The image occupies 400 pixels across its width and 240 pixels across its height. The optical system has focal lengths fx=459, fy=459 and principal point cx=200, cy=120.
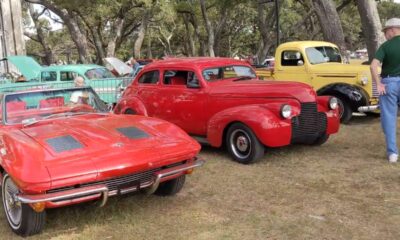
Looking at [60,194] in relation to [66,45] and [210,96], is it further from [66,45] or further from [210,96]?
[66,45]

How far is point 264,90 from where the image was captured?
723cm

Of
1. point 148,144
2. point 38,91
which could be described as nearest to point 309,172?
point 148,144

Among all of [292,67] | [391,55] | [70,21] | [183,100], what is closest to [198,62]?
[183,100]

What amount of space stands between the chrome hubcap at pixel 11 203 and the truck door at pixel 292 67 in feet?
25.1

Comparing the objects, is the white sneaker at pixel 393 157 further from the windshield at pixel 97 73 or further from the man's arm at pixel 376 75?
the windshield at pixel 97 73

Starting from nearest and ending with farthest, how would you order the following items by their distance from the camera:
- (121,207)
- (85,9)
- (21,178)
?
(21,178) → (121,207) → (85,9)

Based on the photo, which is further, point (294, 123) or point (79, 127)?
point (294, 123)

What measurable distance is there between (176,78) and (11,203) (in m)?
4.23

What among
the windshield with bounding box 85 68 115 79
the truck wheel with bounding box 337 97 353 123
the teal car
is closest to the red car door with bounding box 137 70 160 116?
the truck wheel with bounding box 337 97 353 123

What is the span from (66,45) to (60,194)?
43.7m

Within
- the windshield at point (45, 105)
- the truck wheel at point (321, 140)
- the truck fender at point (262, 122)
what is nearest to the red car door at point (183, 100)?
the truck fender at point (262, 122)

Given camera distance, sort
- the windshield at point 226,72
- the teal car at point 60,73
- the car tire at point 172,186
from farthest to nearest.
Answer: the teal car at point 60,73, the windshield at point 226,72, the car tire at point 172,186

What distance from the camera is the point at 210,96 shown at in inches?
302

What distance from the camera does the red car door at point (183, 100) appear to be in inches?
309
